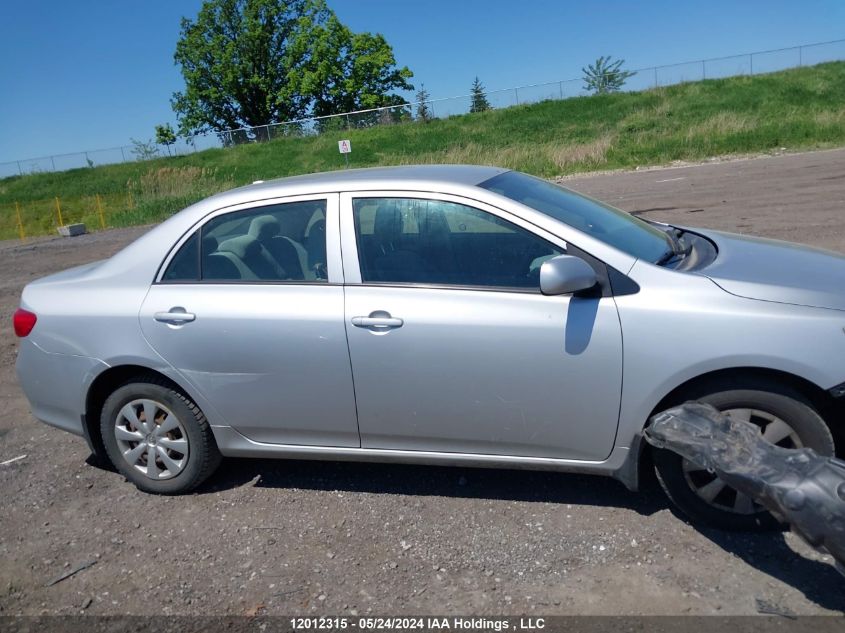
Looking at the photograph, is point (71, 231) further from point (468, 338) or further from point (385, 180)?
point (468, 338)

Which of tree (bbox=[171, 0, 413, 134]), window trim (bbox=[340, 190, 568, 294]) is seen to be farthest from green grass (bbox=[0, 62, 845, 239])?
window trim (bbox=[340, 190, 568, 294])

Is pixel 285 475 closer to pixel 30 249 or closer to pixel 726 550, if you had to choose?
pixel 726 550

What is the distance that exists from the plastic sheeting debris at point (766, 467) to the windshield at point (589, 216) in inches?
34.2

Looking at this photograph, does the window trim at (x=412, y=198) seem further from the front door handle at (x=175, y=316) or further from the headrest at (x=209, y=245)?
the front door handle at (x=175, y=316)

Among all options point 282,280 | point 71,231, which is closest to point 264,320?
point 282,280

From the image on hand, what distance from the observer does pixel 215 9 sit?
6281 cm

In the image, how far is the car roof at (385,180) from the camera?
3818 millimetres

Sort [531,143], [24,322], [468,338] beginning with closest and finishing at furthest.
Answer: [468,338] → [24,322] → [531,143]

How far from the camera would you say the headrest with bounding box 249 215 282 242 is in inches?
156

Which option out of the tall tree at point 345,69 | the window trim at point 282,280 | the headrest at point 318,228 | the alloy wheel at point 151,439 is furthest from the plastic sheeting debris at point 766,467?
the tall tree at point 345,69

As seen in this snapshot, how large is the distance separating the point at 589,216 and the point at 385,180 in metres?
1.11

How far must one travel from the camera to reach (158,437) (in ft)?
13.5

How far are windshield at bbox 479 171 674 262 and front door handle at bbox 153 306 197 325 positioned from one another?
1.66 metres

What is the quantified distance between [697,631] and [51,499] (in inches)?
138
